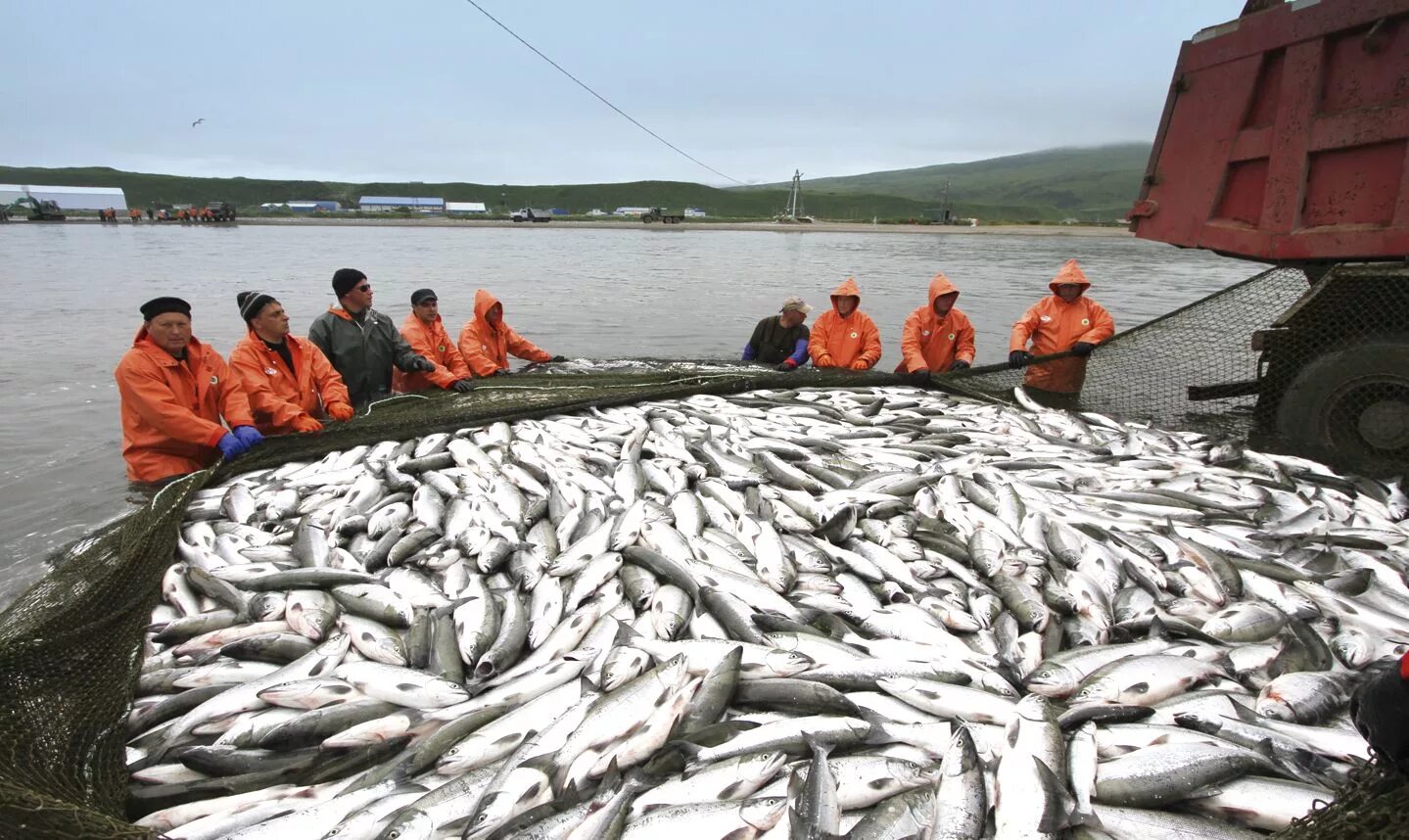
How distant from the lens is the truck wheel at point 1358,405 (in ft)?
18.6

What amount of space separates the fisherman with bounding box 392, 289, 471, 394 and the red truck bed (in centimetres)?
864

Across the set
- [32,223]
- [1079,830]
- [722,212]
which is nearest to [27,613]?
[1079,830]

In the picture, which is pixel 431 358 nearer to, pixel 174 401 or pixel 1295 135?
pixel 174 401

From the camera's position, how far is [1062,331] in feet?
31.0

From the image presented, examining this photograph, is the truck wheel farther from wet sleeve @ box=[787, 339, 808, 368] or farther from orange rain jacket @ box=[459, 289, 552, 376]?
orange rain jacket @ box=[459, 289, 552, 376]

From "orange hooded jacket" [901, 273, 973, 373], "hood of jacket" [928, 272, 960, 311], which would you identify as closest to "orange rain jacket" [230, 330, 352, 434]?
"orange hooded jacket" [901, 273, 973, 373]

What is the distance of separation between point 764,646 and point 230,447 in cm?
527

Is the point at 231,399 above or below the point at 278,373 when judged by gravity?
below

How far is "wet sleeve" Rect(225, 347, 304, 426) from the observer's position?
23.4ft

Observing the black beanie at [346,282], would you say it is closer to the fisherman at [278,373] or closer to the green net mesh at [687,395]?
the fisherman at [278,373]

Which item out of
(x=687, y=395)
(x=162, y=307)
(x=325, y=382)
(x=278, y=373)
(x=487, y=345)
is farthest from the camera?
(x=487, y=345)

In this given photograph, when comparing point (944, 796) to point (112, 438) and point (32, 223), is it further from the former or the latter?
point (32, 223)

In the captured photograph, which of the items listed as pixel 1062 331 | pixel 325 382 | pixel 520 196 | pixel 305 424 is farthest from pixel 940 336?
pixel 520 196

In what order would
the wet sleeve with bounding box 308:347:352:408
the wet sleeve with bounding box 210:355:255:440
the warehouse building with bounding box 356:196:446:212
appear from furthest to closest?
the warehouse building with bounding box 356:196:446:212
the wet sleeve with bounding box 308:347:352:408
the wet sleeve with bounding box 210:355:255:440
